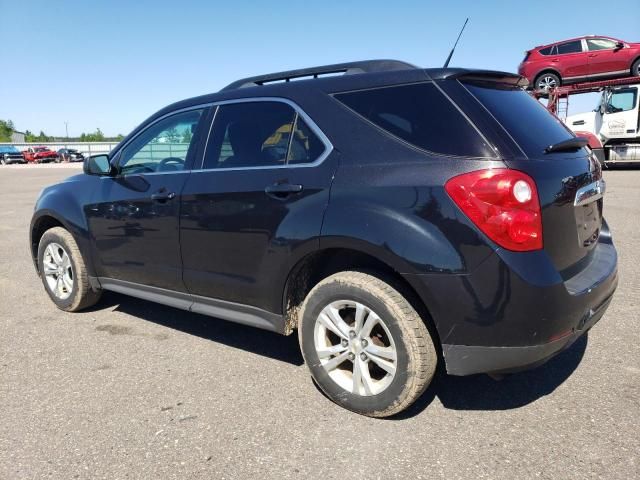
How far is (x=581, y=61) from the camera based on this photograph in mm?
16641

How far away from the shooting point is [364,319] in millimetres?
2611

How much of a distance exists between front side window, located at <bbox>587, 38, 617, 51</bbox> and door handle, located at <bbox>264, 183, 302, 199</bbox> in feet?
56.9

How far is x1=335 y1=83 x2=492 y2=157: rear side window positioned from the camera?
2.37 metres

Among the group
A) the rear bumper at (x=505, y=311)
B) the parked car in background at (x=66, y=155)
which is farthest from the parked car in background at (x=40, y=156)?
the rear bumper at (x=505, y=311)

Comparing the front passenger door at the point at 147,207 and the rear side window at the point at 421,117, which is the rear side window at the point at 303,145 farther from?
the front passenger door at the point at 147,207

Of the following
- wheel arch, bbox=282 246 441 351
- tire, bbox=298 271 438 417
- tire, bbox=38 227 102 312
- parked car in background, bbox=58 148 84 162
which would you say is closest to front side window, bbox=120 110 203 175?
tire, bbox=38 227 102 312

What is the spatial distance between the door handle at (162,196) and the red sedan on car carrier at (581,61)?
16.2 metres

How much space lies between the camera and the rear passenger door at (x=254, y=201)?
8.99 feet

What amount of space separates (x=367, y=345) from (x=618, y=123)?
56.4 feet

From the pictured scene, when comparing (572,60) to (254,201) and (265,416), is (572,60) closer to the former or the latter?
(254,201)

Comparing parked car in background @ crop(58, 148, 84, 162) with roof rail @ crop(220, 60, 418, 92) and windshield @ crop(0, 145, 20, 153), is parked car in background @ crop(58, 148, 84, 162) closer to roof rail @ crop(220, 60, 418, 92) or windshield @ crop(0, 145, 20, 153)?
windshield @ crop(0, 145, 20, 153)

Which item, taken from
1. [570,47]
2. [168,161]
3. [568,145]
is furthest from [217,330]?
[570,47]

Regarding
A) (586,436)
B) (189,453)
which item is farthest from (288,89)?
(586,436)

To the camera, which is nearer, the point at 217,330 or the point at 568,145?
the point at 568,145
